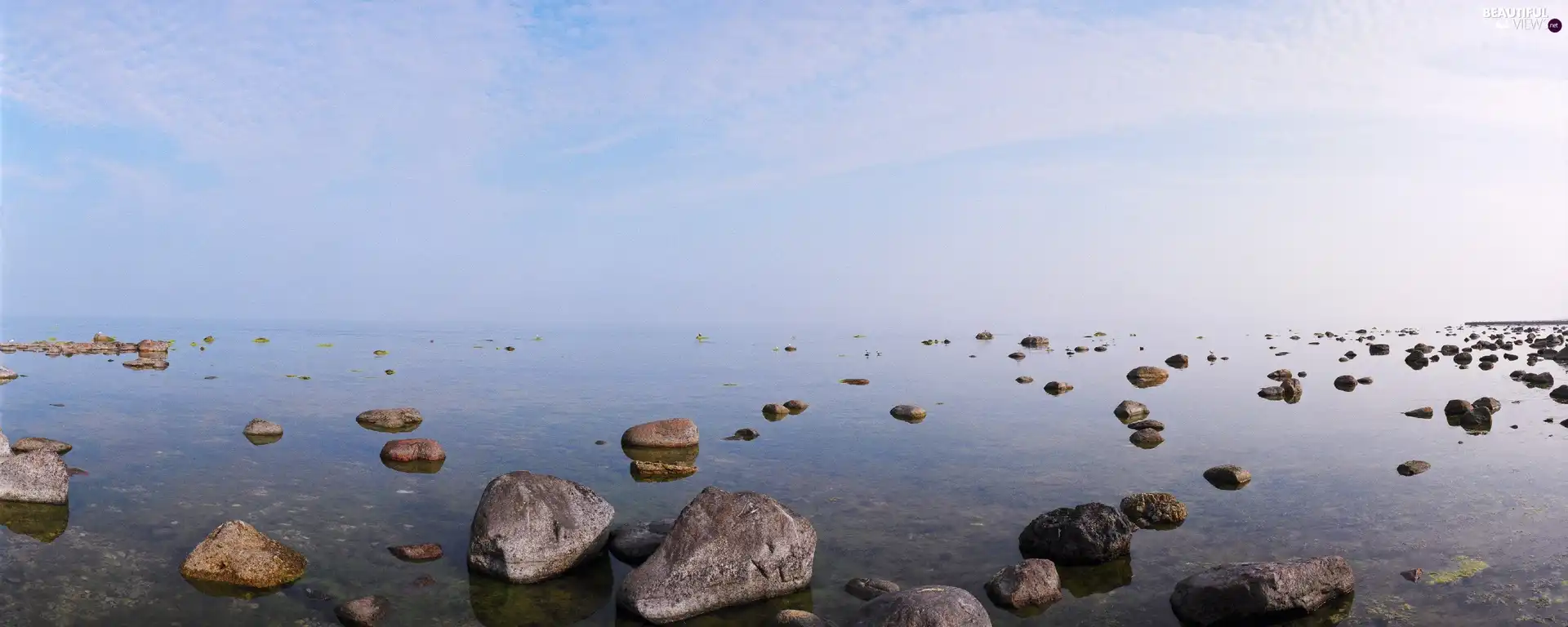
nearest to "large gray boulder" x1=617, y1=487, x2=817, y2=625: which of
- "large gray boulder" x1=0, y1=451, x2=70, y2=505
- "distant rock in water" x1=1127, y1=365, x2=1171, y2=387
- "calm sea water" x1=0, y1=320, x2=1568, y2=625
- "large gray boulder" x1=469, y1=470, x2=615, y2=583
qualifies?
"calm sea water" x1=0, y1=320, x2=1568, y2=625

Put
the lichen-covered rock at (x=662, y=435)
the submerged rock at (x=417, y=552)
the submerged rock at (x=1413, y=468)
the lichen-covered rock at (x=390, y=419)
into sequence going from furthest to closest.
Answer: the lichen-covered rock at (x=390, y=419)
the lichen-covered rock at (x=662, y=435)
the submerged rock at (x=1413, y=468)
the submerged rock at (x=417, y=552)

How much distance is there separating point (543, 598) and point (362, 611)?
2.32 meters

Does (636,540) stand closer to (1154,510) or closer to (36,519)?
(1154,510)

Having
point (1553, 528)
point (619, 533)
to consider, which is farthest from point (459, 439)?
point (1553, 528)

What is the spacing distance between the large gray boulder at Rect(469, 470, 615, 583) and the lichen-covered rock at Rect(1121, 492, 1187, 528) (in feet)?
32.0

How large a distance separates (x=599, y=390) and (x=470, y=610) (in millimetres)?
28940

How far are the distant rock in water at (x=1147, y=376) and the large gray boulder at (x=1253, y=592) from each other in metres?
32.9

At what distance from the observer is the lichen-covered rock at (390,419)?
2752 cm

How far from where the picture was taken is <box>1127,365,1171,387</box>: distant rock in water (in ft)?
145

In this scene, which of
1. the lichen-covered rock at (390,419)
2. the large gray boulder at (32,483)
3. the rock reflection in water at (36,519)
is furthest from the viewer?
the lichen-covered rock at (390,419)

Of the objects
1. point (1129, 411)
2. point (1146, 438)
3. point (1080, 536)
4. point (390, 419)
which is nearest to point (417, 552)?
point (1080, 536)

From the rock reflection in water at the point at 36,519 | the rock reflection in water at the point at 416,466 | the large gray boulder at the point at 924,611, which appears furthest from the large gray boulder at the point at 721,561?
the rock reflection in water at the point at 36,519

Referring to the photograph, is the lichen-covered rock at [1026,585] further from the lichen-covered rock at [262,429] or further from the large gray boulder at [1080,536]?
the lichen-covered rock at [262,429]

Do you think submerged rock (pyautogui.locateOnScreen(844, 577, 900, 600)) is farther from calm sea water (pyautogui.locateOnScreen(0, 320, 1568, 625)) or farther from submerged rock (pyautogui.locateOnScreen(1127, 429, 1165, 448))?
submerged rock (pyautogui.locateOnScreen(1127, 429, 1165, 448))
